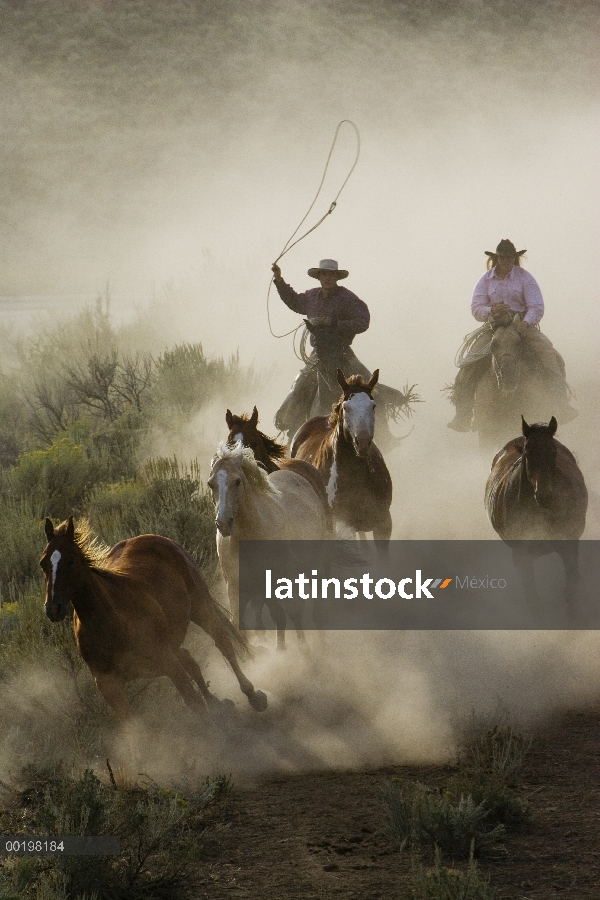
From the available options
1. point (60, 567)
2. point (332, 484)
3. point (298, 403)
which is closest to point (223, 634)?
point (60, 567)

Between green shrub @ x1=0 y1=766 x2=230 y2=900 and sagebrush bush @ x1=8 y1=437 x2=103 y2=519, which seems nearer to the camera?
green shrub @ x1=0 y1=766 x2=230 y2=900

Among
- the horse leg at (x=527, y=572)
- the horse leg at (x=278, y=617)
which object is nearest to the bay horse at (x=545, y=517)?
the horse leg at (x=527, y=572)

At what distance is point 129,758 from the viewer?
26.8 feet

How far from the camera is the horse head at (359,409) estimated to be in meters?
10.7

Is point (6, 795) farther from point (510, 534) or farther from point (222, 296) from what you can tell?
point (222, 296)

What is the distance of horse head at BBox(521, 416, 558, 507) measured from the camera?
9953 millimetres

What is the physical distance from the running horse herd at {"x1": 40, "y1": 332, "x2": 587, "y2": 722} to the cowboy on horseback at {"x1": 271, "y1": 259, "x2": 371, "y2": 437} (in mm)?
1596

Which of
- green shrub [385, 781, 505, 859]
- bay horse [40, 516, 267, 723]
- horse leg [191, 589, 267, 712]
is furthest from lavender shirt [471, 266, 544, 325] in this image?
green shrub [385, 781, 505, 859]

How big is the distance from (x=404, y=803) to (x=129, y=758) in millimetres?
2238

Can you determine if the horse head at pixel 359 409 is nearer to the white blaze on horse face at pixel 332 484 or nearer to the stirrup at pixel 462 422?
Answer: the white blaze on horse face at pixel 332 484

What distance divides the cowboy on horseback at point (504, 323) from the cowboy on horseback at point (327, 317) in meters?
1.32

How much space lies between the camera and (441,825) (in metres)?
6.48

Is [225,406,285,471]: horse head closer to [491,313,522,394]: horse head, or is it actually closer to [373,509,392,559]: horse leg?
[373,509,392,559]: horse leg

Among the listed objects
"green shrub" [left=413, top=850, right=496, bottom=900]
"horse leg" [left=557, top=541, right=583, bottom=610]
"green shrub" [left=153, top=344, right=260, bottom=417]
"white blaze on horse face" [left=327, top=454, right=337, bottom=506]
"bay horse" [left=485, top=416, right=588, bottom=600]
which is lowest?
"green shrub" [left=413, top=850, right=496, bottom=900]
